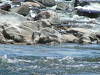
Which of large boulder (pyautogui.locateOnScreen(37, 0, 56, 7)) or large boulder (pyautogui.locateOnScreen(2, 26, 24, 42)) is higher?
large boulder (pyautogui.locateOnScreen(2, 26, 24, 42))

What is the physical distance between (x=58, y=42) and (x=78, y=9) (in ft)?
88.3

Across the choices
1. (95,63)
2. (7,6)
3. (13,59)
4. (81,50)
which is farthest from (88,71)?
(7,6)

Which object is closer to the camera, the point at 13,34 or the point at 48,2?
the point at 13,34

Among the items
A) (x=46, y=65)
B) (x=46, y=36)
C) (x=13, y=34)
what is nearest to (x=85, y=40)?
(x=46, y=36)

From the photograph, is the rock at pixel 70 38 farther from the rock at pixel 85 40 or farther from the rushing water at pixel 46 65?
the rushing water at pixel 46 65

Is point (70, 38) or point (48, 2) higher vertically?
point (70, 38)

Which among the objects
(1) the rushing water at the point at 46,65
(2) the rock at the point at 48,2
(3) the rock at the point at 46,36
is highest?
(1) the rushing water at the point at 46,65

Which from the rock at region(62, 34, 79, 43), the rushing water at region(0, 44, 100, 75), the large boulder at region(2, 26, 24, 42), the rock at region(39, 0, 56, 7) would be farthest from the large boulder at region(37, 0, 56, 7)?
the rushing water at region(0, 44, 100, 75)

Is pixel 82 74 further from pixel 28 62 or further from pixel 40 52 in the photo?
pixel 40 52

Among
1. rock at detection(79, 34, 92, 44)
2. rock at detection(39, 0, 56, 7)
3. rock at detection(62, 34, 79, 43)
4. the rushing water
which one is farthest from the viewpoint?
rock at detection(39, 0, 56, 7)

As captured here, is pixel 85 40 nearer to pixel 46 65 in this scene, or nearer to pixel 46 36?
pixel 46 36

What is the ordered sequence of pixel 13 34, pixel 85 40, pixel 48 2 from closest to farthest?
pixel 13 34 → pixel 85 40 → pixel 48 2

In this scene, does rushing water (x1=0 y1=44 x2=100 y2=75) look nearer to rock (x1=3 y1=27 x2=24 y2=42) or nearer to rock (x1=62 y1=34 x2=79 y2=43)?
rock (x1=3 y1=27 x2=24 y2=42)

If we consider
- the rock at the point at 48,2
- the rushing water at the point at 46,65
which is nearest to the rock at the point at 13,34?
the rushing water at the point at 46,65
